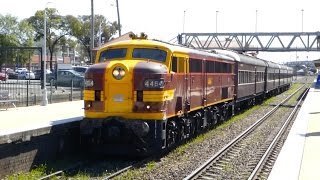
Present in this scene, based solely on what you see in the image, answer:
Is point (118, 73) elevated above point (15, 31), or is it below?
below

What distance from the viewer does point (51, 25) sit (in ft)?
243

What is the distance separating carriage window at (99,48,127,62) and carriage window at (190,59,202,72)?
248 cm

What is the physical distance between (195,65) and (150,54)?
2639 millimetres

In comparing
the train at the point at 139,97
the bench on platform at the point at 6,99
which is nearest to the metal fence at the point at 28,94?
the bench on platform at the point at 6,99

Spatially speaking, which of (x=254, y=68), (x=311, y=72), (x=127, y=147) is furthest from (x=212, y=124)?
(x=311, y=72)

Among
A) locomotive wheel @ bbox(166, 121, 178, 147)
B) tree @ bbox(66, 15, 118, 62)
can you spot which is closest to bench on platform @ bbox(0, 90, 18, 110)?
locomotive wheel @ bbox(166, 121, 178, 147)

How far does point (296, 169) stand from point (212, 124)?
8.29 meters

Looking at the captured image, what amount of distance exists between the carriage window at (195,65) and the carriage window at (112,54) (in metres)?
2.48

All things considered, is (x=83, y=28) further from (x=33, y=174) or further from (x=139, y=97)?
(x=33, y=174)

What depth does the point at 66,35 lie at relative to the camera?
80125 mm

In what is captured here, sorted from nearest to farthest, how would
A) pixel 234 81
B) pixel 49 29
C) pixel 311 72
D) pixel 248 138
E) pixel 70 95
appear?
pixel 248 138, pixel 234 81, pixel 70 95, pixel 49 29, pixel 311 72

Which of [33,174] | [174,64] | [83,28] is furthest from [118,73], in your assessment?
[83,28]

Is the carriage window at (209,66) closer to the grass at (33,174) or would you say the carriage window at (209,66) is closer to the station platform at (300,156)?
the station platform at (300,156)

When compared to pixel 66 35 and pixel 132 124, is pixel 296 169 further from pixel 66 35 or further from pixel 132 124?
pixel 66 35
